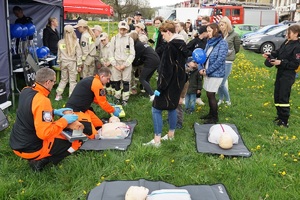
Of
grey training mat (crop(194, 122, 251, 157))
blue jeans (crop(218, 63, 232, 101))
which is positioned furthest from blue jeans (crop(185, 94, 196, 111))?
grey training mat (crop(194, 122, 251, 157))

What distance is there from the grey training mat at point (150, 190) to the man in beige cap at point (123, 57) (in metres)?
3.36

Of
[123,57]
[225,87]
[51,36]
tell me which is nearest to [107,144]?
[123,57]

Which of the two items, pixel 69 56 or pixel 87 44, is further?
pixel 87 44

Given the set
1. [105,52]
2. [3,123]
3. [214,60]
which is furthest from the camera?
[105,52]

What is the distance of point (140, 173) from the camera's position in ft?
12.3

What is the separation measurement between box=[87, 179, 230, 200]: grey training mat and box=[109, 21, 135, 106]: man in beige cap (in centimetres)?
336

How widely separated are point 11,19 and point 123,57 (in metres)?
4.25

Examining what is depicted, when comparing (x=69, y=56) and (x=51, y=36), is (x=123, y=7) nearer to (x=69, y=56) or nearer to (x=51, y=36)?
(x=51, y=36)

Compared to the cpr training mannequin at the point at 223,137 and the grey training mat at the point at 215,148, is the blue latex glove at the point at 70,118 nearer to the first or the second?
the grey training mat at the point at 215,148

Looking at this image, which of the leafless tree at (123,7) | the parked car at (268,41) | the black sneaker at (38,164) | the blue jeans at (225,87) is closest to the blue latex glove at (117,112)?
the black sneaker at (38,164)

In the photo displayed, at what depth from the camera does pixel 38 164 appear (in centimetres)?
376

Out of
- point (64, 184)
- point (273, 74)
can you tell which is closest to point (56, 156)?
point (64, 184)

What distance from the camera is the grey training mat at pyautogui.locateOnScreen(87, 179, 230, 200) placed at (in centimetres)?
328

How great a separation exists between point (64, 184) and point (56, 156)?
0.43m
